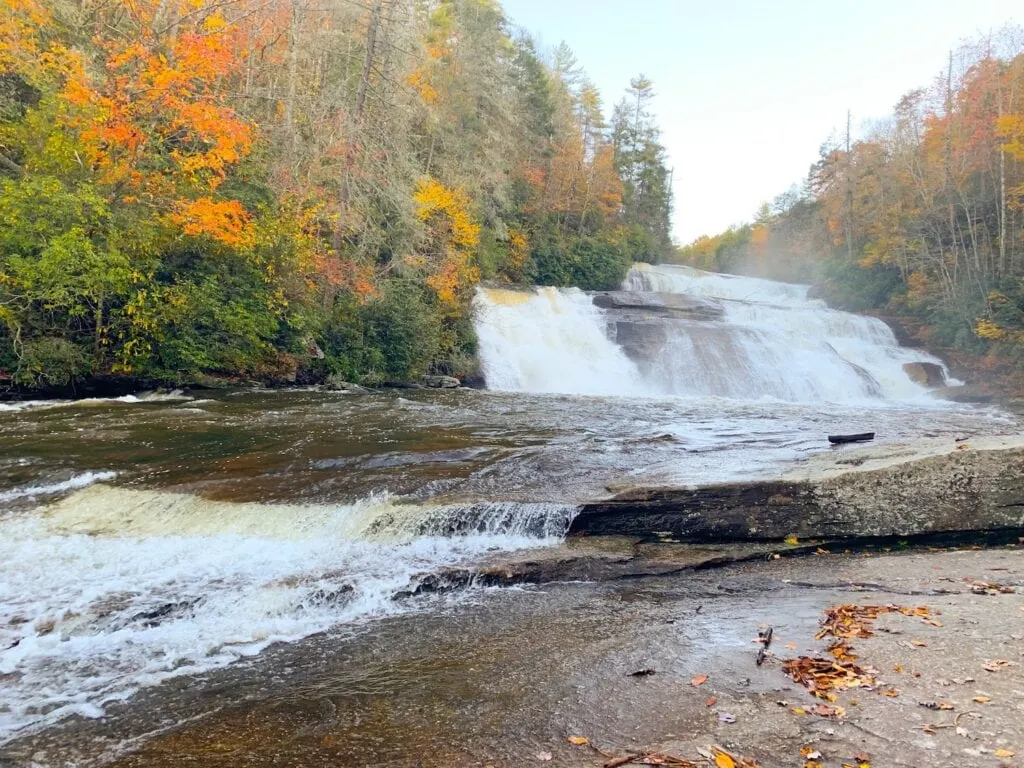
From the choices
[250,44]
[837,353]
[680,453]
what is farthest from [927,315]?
[250,44]

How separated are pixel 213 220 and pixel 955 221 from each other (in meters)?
28.4

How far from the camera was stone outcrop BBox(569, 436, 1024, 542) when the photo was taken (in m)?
5.81

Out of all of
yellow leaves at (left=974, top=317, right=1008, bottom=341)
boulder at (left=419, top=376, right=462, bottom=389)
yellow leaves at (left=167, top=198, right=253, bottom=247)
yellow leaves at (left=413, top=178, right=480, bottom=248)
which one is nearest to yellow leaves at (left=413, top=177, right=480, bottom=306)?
yellow leaves at (left=413, top=178, right=480, bottom=248)

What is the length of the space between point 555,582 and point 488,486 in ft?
6.68

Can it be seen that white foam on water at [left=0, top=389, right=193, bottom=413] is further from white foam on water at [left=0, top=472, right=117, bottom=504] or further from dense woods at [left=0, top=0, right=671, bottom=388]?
white foam on water at [left=0, top=472, right=117, bottom=504]

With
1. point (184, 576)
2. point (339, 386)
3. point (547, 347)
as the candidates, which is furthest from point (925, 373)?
point (184, 576)

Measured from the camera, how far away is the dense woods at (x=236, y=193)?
39.0ft

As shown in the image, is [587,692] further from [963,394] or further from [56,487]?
[963,394]

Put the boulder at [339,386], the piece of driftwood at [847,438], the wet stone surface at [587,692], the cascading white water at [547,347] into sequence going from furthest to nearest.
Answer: the cascading white water at [547,347]
the boulder at [339,386]
the piece of driftwood at [847,438]
the wet stone surface at [587,692]

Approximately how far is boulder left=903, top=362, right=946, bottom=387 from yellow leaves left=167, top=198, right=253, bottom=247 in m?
21.6

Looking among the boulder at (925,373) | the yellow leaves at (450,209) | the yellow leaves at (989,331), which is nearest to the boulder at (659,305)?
the yellow leaves at (450,209)

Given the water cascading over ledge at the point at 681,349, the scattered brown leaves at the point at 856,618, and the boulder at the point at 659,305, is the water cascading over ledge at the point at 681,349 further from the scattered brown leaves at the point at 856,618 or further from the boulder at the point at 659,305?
the scattered brown leaves at the point at 856,618

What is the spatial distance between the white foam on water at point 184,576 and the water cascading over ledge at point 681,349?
12785mm

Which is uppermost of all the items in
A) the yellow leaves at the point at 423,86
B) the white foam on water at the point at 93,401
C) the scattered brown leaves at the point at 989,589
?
the yellow leaves at the point at 423,86
